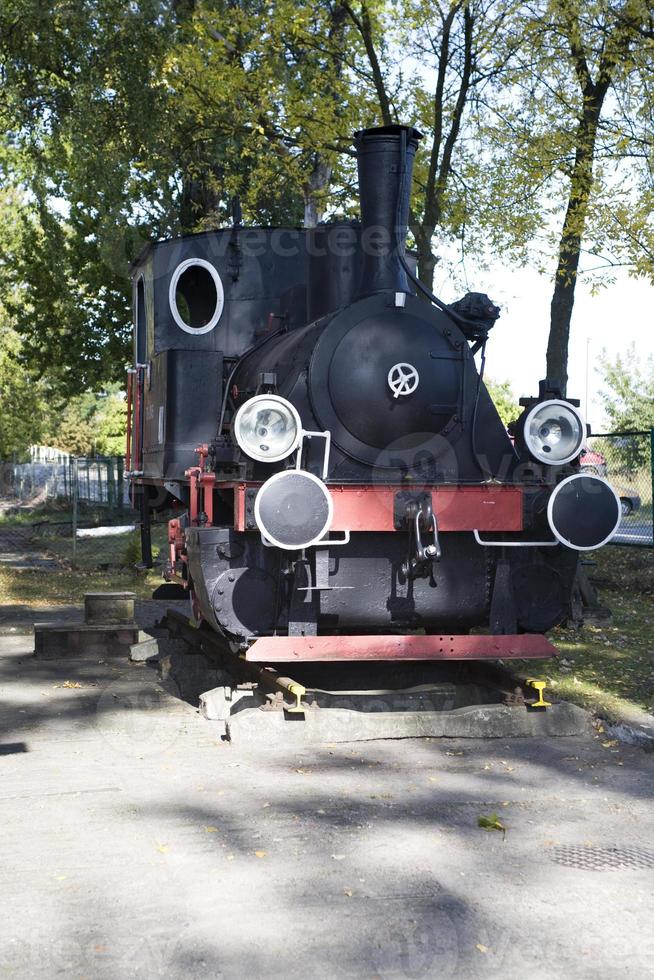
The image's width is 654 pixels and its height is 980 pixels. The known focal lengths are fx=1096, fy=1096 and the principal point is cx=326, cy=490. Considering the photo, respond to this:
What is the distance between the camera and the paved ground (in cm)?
328

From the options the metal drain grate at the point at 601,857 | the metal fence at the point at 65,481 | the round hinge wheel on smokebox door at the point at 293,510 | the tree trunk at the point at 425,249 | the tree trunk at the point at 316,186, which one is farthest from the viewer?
the metal fence at the point at 65,481

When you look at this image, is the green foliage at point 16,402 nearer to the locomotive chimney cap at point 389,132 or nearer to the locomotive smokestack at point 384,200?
the locomotive smokestack at point 384,200

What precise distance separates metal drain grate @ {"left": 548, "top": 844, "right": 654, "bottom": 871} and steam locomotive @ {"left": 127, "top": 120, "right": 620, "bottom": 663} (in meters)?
1.96

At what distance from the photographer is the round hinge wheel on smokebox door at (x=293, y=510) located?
5.86 m

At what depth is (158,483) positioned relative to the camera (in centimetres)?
810

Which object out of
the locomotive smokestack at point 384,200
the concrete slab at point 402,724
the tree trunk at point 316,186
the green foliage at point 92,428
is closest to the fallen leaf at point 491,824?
the concrete slab at point 402,724

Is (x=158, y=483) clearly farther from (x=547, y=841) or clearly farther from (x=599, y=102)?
(x=599, y=102)

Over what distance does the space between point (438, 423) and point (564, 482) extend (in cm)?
86

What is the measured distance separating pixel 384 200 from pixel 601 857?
4.04 m

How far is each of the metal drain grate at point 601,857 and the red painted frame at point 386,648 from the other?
194 cm

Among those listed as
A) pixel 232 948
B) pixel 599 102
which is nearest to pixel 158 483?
pixel 232 948

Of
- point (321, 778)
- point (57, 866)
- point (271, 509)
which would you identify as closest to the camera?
point (57, 866)

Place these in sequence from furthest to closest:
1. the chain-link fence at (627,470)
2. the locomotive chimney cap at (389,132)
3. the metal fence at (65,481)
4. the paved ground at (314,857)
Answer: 1. the metal fence at (65,481)
2. the chain-link fence at (627,470)
3. the locomotive chimney cap at (389,132)
4. the paved ground at (314,857)

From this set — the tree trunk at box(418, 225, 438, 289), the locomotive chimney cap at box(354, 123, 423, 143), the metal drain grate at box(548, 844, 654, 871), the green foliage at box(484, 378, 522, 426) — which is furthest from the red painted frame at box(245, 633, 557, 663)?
the green foliage at box(484, 378, 522, 426)
